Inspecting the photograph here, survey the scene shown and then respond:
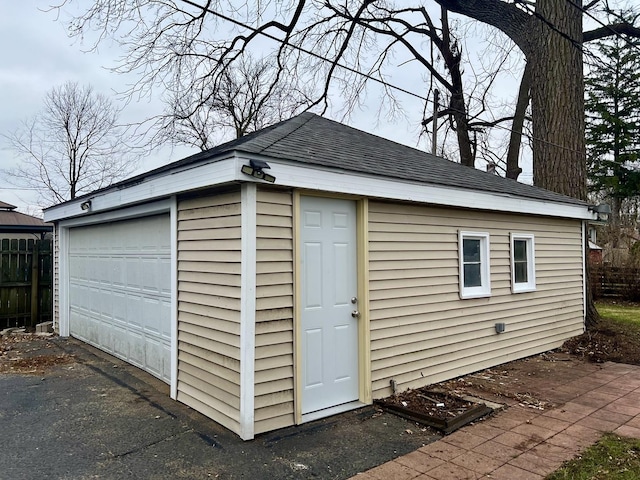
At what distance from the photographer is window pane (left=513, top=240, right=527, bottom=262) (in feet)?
22.1

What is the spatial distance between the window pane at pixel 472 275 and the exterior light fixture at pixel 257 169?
3414 millimetres

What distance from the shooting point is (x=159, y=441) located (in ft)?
12.0

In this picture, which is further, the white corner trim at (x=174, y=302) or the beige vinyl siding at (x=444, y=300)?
the beige vinyl siding at (x=444, y=300)

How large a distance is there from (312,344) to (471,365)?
266 cm

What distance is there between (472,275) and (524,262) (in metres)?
1.37

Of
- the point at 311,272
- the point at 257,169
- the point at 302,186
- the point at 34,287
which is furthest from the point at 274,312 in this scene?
the point at 34,287

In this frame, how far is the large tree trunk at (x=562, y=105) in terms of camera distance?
30.3ft

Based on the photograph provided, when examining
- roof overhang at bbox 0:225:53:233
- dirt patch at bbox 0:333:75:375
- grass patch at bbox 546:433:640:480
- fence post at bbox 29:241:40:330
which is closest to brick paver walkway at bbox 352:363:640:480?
grass patch at bbox 546:433:640:480

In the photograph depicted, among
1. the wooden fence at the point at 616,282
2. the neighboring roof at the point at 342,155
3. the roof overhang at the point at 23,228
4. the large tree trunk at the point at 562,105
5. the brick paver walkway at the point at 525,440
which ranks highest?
the large tree trunk at the point at 562,105

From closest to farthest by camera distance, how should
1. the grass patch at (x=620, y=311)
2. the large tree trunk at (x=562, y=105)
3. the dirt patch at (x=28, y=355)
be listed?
the dirt patch at (x=28, y=355), the large tree trunk at (x=562, y=105), the grass patch at (x=620, y=311)

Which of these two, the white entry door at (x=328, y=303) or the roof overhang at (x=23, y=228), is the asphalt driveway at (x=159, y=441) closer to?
the white entry door at (x=328, y=303)

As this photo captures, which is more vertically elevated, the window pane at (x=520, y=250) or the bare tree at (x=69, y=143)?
the bare tree at (x=69, y=143)

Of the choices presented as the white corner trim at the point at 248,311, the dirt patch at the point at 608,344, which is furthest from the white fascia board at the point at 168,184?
the dirt patch at the point at 608,344

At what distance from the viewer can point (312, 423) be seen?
404 cm
